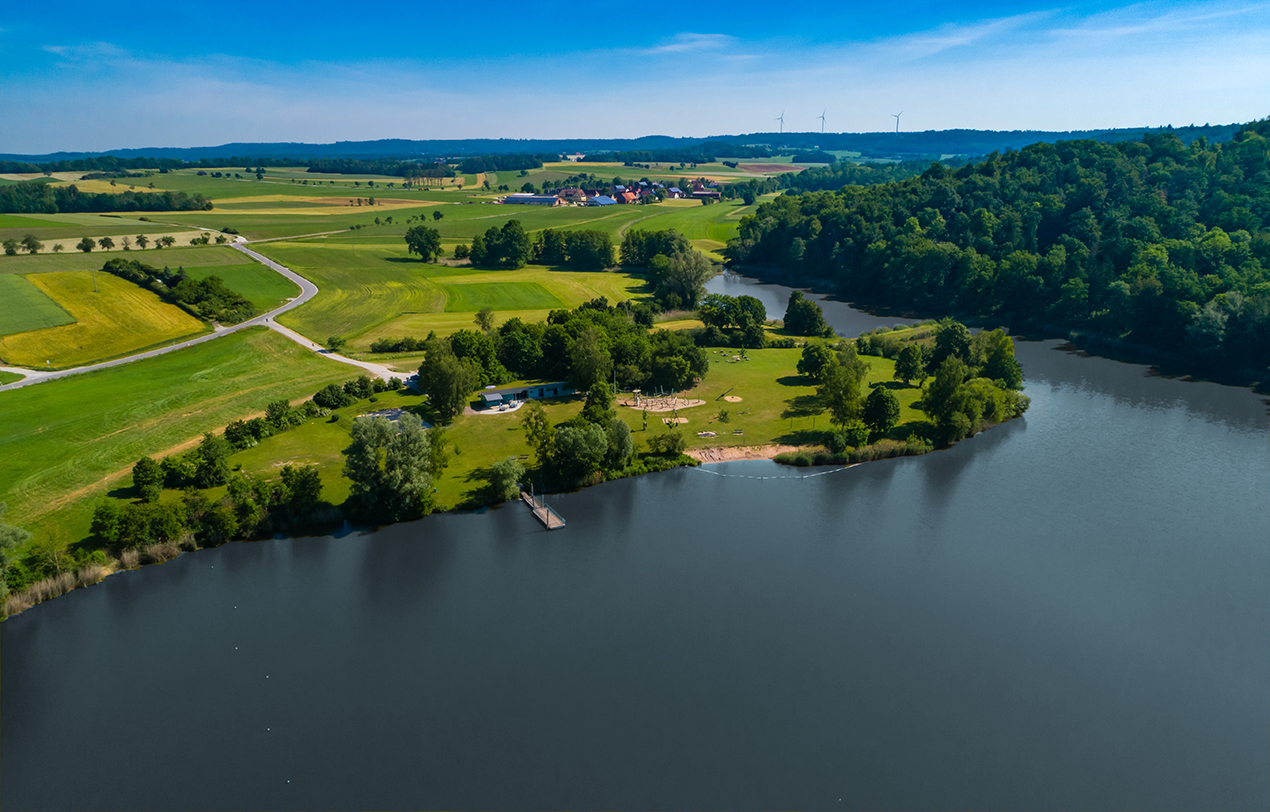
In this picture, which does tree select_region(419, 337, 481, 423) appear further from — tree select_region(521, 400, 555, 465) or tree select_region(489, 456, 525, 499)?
tree select_region(489, 456, 525, 499)

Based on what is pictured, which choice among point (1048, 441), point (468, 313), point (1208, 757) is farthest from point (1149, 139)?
point (1208, 757)

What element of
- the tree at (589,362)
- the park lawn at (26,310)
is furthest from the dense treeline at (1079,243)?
the park lawn at (26,310)

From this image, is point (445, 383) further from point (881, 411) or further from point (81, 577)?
point (881, 411)

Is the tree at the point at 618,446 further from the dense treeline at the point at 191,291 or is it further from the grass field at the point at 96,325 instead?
the dense treeline at the point at 191,291

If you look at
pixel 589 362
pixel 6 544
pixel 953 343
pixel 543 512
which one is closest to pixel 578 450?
pixel 543 512

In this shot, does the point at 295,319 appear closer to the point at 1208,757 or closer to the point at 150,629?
the point at 150,629
